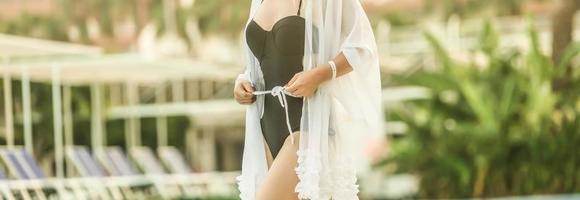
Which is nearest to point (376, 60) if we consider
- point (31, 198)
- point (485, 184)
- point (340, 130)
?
point (340, 130)

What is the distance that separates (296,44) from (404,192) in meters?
11.6

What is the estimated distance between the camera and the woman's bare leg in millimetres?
3424

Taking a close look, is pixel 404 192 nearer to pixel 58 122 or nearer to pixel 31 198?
pixel 58 122

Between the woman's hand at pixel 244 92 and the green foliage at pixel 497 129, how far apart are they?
33.0 feet

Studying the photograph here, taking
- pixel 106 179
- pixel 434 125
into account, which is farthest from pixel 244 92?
pixel 106 179

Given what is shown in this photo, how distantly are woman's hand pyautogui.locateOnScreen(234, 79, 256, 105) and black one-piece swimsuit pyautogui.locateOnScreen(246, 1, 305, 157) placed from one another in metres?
0.06

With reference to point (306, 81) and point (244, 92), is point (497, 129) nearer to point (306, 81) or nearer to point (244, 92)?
point (244, 92)

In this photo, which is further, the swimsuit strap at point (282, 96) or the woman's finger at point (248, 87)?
the woman's finger at point (248, 87)

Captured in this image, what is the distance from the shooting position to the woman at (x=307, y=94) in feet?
11.3

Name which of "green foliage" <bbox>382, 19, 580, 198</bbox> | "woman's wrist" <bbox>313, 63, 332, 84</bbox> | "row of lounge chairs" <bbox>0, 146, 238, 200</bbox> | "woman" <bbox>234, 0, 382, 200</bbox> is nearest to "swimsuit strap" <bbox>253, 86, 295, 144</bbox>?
"woman" <bbox>234, 0, 382, 200</bbox>

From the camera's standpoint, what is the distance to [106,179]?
14664 mm

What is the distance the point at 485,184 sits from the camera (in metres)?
13.8

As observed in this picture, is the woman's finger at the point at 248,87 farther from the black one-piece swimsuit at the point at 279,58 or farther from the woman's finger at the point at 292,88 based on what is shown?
the woman's finger at the point at 292,88

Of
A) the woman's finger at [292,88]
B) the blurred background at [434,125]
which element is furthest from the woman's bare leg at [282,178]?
the blurred background at [434,125]
